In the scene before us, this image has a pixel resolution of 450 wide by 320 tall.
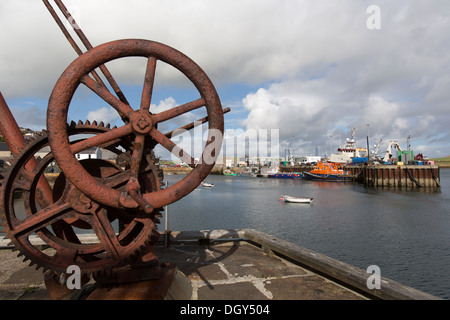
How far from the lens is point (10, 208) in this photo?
3.95 meters

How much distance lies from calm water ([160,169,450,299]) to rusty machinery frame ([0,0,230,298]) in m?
12.2

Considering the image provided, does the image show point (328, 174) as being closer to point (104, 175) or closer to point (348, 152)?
point (348, 152)

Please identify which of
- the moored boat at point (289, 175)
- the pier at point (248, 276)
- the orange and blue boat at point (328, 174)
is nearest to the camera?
the pier at point (248, 276)

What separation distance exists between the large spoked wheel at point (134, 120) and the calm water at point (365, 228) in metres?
12.3

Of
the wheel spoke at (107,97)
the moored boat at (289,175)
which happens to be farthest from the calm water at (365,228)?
the moored boat at (289,175)

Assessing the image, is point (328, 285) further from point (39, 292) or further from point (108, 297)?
point (39, 292)

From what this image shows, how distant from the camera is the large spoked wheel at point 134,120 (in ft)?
11.0

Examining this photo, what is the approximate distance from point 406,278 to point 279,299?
10.9 m

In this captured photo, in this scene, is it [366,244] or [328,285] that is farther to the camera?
[366,244]

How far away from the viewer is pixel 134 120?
142 inches

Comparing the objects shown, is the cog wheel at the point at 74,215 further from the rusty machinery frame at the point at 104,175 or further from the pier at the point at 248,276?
the pier at the point at 248,276

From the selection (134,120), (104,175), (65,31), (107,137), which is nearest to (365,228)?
(104,175)

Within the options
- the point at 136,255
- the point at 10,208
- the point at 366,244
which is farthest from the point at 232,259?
the point at 366,244

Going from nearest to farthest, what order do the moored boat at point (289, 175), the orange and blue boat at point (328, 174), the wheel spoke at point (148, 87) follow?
the wheel spoke at point (148, 87), the orange and blue boat at point (328, 174), the moored boat at point (289, 175)
